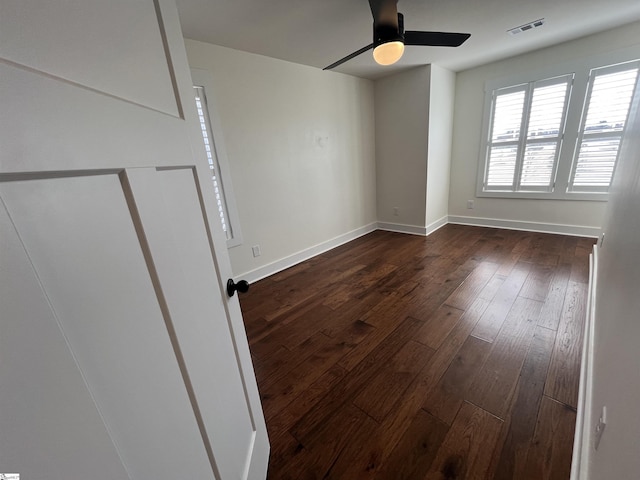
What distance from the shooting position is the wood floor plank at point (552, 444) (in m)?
1.02

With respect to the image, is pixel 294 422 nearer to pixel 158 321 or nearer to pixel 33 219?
pixel 158 321

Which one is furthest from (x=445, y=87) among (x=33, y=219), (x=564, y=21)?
(x=33, y=219)

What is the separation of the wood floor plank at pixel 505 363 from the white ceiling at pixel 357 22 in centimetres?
247

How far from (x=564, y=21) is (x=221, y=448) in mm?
4149

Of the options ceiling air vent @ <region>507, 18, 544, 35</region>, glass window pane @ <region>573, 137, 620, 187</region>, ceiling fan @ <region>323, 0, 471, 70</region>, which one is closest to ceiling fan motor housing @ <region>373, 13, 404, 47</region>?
ceiling fan @ <region>323, 0, 471, 70</region>

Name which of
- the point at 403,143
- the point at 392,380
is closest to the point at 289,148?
the point at 403,143

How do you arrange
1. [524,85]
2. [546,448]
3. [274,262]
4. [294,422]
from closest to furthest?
1. [546,448]
2. [294,422]
3. [274,262]
4. [524,85]

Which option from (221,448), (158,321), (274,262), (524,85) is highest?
(524,85)

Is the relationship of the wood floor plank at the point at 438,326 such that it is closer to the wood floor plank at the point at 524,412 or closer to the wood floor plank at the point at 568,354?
the wood floor plank at the point at 524,412

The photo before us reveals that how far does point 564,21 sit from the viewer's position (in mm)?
2443

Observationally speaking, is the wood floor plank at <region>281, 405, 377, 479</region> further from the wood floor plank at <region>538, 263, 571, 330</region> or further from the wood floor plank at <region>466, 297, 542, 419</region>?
the wood floor plank at <region>538, 263, 571, 330</region>

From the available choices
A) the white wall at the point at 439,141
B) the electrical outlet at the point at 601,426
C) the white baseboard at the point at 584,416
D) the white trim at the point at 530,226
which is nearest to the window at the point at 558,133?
the white trim at the point at 530,226

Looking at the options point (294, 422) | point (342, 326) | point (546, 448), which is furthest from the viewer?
point (342, 326)

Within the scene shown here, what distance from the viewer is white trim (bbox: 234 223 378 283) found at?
2.95 m
